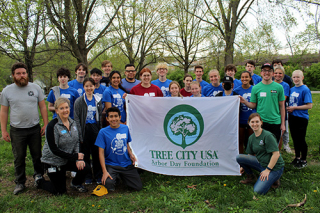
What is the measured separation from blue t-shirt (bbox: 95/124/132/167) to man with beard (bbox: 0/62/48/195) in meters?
1.28

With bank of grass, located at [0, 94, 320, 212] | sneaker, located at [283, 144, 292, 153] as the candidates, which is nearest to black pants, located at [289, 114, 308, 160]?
bank of grass, located at [0, 94, 320, 212]

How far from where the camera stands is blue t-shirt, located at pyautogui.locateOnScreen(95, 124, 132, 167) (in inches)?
164

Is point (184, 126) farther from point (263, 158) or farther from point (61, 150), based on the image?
point (61, 150)

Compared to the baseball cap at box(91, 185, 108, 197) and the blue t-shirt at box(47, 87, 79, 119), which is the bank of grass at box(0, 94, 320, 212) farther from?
the blue t-shirt at box(47, 87, 79, 119)

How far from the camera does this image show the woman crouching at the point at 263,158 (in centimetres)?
378

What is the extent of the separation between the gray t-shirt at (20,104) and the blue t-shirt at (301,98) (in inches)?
208

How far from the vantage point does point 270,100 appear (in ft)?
14.4

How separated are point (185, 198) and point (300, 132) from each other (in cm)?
305

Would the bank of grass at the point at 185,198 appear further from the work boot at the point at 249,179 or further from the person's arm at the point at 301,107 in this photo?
the person's arm at the point at 301,107

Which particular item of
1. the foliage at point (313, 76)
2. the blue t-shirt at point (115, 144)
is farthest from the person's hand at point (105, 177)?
the foliage at point (313, 76)

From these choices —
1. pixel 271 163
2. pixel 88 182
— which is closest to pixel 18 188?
pixel 88 182

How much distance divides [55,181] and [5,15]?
6508 mm

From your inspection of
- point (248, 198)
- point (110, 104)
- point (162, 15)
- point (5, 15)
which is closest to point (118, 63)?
point (162, 15)

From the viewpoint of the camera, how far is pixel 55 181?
398cm
